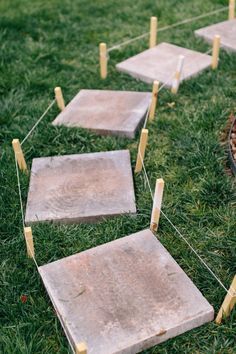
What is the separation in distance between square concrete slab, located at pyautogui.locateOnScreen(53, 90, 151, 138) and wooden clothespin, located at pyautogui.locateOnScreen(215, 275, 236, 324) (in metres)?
2.12

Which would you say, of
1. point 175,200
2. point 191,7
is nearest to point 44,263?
point 175,200

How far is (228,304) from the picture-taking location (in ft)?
9.24

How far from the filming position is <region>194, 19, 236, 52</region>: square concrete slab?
6.11m

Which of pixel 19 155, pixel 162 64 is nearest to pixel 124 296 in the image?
pixel 19 155

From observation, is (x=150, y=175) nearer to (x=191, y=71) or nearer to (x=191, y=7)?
(x=191, y=71)

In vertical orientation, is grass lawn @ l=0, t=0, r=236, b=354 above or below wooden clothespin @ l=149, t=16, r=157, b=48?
below

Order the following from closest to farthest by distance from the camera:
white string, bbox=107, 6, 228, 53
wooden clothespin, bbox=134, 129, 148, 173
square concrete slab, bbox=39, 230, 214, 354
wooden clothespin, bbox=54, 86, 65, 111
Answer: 1. square concrete slab, bbox=39, 230, 214, 354
2. wooden clothespin, bbox=134, 129, 148, 173
3. wooden clothespin, bbox=54, 86, 65, 111
4. white string, bbox=107, 6, 228, 53

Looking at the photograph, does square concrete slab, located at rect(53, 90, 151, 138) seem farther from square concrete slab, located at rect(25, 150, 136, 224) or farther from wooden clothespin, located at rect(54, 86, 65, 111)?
square concrete slab, located at rect(25, 150, 136, 224)

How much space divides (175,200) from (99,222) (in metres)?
0.65

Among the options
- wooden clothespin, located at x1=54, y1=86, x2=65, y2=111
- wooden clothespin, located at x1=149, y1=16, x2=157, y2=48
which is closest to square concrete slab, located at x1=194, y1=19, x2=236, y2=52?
wooden clothespin, located at x1=149, y1=16, x2=157, y2=48

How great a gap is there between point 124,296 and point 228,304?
24.8 inches

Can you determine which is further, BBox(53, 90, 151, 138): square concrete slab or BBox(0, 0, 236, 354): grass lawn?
BBox(53, 90, 151, 138): square concrete slab

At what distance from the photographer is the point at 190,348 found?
278cm

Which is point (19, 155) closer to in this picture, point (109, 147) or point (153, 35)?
point (109, 147)
